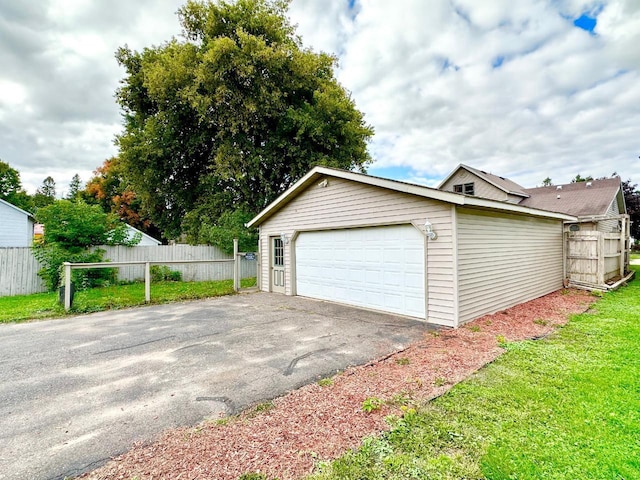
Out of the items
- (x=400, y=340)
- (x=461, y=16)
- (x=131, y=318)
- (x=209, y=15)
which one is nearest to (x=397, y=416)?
(x=400, y=340)

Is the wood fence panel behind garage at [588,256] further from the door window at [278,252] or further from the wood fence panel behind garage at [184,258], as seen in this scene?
the wood fence panel behind garage at [184,258]

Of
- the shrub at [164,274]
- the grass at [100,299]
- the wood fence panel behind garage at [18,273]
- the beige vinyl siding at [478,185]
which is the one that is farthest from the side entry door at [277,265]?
the beige vinyl siding at [478,185]

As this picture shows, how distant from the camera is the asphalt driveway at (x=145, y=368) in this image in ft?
8.53

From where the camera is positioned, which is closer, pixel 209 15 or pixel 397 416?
pixel 397 416

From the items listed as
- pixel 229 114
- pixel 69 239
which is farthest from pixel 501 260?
→ pixel 69 239

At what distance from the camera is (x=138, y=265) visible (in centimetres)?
1296

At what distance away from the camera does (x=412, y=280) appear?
6586 millimetres

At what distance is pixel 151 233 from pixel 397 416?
32.0m

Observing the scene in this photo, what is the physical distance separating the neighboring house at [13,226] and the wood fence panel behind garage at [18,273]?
10.1m

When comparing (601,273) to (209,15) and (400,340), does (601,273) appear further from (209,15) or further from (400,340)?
(209,15)

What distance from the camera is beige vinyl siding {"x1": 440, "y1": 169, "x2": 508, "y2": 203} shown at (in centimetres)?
1894

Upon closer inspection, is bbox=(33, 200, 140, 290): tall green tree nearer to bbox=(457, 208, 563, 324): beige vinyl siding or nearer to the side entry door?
the side entry door

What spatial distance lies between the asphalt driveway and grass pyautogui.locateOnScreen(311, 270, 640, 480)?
4.59 feet

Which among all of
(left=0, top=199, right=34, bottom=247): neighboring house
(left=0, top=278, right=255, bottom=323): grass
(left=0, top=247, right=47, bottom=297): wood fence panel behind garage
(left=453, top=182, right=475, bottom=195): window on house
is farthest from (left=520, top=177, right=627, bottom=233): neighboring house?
(left=0, top=199, right=34, bottom=247): neighboring house
